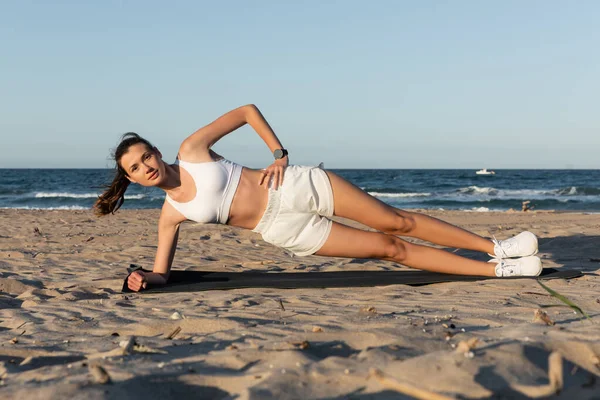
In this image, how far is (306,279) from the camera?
4.50 meters

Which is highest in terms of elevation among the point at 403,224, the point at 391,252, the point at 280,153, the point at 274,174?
the point at 280,153

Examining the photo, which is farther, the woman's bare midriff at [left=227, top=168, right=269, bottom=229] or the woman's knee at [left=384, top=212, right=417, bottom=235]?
the woman's knee at [left=384, top=212, right=417, bottom=235]

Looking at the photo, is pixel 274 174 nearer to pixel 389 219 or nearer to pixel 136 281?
pixel 389 219

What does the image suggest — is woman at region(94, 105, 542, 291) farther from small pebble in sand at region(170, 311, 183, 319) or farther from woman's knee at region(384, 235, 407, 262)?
small pebble in sand at region(170, 311, 183, 319)

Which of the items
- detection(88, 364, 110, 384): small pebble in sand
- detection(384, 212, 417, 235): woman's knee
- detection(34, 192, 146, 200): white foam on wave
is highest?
detection(384, 212, 417, 235): woman's knee

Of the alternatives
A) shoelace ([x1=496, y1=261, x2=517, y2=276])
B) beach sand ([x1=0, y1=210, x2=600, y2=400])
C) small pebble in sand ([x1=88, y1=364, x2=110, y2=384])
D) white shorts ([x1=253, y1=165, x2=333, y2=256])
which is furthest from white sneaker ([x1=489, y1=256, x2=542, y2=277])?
small pebble in sand ([x1=88, y1=364, x2=110, y2=384])

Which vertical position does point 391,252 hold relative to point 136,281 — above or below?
above

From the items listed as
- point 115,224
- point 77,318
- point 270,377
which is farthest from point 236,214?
point 115,224

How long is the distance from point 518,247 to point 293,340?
2.50 m

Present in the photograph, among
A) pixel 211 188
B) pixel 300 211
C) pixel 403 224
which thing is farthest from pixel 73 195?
pixel 403 224

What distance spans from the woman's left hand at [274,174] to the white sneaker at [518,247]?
1.75m

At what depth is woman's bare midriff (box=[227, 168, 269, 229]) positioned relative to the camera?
12.7 feet

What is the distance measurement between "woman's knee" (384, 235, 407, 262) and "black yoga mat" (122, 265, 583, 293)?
198 mm

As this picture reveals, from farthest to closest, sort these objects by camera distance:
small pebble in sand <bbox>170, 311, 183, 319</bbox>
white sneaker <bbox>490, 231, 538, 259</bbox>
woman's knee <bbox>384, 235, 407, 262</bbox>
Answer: white sneaker <bbox>490, 231, 538, 259</bbox>, woman's knee <bbox>384, 235, 407, 262</bbox>, small pebble in sand <bbox>170, 311, 183, 319</bbox>
